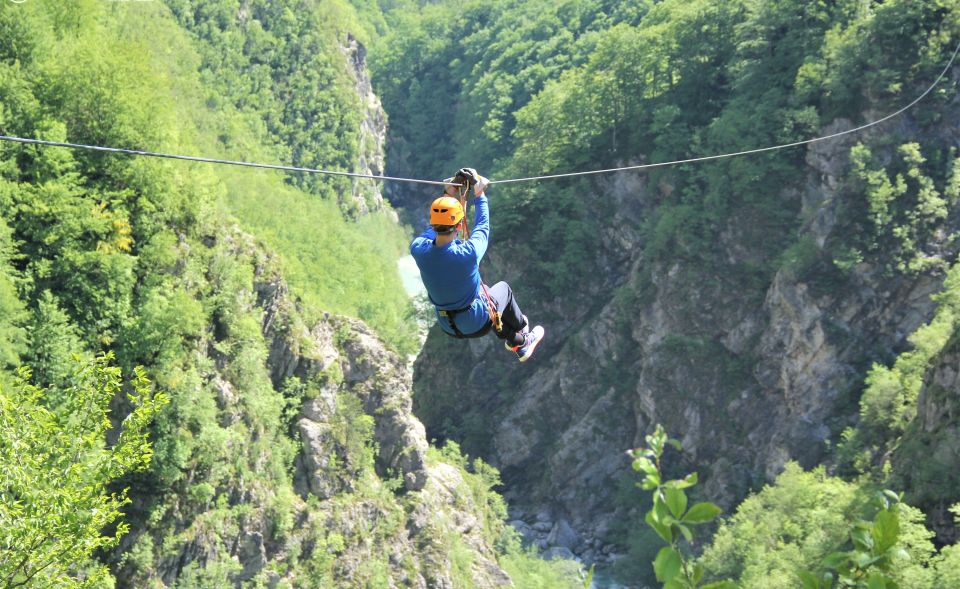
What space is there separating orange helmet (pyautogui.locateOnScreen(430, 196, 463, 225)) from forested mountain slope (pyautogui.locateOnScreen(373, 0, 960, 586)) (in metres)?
24.9

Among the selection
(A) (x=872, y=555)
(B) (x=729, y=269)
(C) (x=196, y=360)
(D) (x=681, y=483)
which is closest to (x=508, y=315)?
(D) (x=681, y=483)

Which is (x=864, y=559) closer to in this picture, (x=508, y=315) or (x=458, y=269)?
(x=458, y=269)

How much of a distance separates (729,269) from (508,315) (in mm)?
37759

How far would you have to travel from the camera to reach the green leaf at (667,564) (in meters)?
2.86

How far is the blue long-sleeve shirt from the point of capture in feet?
29.9

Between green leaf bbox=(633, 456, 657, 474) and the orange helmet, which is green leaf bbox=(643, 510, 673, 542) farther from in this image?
the orange helmet

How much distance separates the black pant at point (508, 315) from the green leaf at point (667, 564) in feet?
23.9

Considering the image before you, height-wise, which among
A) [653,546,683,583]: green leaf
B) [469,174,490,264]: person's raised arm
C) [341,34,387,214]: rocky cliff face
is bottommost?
[341,34,387,214]: rocky cliff face

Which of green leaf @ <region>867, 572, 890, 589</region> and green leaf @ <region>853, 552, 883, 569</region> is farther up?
green leaf @ <region>867, 572, 890, 589</region>

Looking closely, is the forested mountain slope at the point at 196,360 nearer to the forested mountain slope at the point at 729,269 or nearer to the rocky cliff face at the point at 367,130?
the forested mountain slope at the point at 729,269

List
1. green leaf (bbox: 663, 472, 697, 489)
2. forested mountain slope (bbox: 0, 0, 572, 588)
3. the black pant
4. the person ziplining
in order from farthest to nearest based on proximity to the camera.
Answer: forested mountain slope (bbox: 0, 0, 572, 588), the black pant, the person ziplining, green leaf (bbox: 663, 472, 697, 489)

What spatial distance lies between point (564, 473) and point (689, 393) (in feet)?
23.0

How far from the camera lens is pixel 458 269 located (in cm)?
918

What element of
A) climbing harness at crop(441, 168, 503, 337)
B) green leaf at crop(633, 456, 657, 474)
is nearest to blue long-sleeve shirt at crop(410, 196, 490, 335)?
climbing harness at crop(441, 168, 503, 337)
